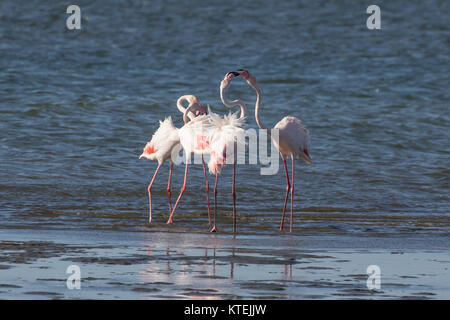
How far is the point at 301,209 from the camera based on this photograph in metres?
11.8

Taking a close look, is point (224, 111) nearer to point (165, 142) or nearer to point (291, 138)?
point (165, 142)

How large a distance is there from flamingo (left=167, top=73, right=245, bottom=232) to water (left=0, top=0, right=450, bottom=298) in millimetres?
829

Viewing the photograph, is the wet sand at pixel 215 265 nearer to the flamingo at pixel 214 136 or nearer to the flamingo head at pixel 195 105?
the flamingo at pixel 214 136

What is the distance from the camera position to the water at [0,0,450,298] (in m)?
9.86

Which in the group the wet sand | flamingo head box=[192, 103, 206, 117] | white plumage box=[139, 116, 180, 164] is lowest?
the wet sand

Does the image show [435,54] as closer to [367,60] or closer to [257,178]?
[367,60]

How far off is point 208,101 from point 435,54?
394 inches

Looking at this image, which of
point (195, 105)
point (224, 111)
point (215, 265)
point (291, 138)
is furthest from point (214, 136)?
point (224, 111)

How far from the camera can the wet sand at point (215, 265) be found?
21.2ft

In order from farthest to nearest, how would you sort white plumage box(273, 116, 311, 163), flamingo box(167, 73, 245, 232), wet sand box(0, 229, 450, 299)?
white plumage box(273, 116, 311, 163) → flamingo box(167, 73, 245, 232) → wet sand box(0, 229, 450, 299)

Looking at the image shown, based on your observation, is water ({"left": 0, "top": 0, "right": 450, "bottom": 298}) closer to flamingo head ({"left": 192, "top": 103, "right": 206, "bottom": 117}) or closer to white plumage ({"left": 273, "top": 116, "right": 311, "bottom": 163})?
white plumage ({"left": 273, "top": 116, "right": 311, "bottom": 163})

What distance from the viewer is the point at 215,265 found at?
24.8 ft

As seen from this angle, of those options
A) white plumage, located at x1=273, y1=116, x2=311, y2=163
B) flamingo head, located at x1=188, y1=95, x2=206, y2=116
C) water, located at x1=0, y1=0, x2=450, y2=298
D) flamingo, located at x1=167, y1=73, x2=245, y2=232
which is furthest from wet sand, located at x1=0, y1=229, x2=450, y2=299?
flamingo head, located at x1=188, y1=95, x2=206, y2=116

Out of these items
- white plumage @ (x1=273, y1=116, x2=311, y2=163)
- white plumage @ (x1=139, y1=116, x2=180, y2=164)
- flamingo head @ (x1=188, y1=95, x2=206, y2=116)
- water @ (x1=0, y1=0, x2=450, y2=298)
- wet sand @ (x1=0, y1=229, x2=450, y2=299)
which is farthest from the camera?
flamingo head @ (x1=188, y1=95, x2=206, y2=116)
